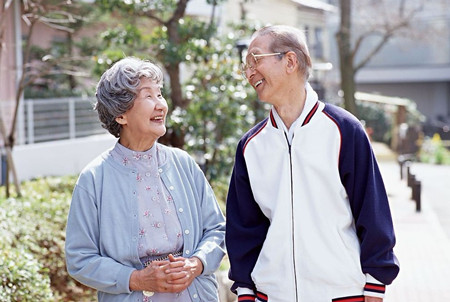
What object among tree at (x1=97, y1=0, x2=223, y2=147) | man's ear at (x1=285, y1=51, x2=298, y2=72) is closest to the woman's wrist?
man's ear at (x1=285, y1=51, x2=298, y2=72)

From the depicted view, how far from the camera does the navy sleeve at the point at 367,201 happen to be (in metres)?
3.03

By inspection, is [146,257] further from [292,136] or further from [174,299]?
[292,136]

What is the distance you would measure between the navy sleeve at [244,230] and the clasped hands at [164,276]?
0.21 m

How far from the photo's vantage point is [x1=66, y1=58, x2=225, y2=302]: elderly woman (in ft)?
10.7

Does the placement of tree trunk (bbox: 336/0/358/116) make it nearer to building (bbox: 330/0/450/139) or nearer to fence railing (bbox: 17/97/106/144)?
fence railing (bbox: 17/97/106/144)

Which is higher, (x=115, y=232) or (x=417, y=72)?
(x=417, y=72)

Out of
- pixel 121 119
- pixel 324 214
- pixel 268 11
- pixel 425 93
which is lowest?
pixel 425 93

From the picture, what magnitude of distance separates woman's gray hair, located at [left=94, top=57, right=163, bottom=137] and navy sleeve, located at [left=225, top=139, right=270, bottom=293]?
522 mm

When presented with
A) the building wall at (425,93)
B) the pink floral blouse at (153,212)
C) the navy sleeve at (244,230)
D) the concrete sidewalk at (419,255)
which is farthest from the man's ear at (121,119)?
the building wall at (425,93)

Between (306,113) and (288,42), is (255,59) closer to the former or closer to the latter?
(288,42)

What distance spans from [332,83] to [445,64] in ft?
34.1

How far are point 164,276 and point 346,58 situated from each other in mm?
23117

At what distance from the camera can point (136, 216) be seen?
3338 mm

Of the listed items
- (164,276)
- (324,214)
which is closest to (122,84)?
(164,276)
